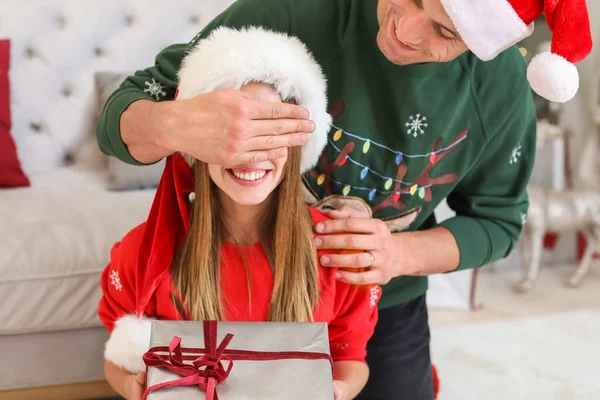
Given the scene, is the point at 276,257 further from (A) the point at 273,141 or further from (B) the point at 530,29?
(B) the point at 530,29

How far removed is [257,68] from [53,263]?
2.43ft

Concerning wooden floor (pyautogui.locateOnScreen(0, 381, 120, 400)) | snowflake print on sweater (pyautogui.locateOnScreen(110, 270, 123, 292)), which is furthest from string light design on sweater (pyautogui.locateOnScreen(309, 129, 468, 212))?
wooden floor (pyautogui.locateOnScreen(0, 381, 120, 400))

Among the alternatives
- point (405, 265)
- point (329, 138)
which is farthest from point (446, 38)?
point (405, 265)

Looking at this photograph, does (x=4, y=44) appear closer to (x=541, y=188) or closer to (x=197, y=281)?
(x=197, y=281)

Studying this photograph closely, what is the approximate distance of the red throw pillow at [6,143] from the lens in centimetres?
170

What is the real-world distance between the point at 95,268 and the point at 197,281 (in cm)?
45

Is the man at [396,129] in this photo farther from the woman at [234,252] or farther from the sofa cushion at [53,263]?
the sofa cushion at [53,263]

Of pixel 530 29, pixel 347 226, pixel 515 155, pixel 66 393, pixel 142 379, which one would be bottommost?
pixel 66 393

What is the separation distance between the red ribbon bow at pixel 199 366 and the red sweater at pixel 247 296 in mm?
231

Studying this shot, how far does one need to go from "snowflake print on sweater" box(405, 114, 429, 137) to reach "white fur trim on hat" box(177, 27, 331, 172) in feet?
0.67

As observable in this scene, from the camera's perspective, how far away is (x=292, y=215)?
104 cm

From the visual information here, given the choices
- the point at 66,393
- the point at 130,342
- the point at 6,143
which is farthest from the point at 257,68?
the point at 6,143

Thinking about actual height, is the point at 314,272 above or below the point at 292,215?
below

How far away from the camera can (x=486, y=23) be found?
85 centimetres
